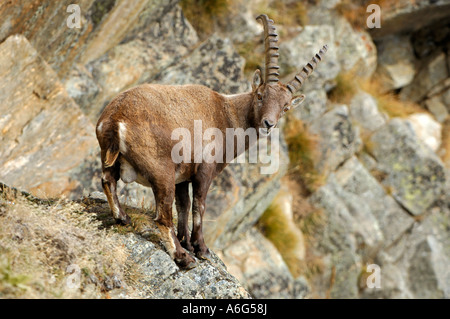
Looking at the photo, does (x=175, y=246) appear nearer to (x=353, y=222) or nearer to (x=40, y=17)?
(x=40, y=17)

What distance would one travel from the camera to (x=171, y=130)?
7488mm

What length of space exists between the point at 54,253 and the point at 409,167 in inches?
651

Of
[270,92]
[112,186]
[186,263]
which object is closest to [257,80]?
[270,92]

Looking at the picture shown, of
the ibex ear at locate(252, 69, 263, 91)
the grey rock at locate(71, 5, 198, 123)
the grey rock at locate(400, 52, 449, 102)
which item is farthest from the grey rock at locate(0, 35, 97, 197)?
the grey rock at locate(400, 52, 449, 102)

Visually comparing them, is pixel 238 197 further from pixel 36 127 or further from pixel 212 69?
pixel 36 127

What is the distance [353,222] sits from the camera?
60.6 feet

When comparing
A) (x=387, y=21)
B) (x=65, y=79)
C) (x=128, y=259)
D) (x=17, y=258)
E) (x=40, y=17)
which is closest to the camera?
(x=17, y=258)

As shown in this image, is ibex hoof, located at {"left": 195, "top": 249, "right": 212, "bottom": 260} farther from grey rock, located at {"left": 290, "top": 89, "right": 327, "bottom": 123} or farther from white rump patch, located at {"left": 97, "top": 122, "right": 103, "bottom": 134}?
grey rock, located at {"left": 290, "top": 89, "right": 327, "bottom": 123}

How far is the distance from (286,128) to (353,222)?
13.4 ft

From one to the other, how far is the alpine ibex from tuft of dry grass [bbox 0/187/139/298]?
2.18ft

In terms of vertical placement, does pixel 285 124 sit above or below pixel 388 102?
below

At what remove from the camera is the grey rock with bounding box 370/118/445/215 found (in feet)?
65.7

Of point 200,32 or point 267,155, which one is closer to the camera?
point 267,155
